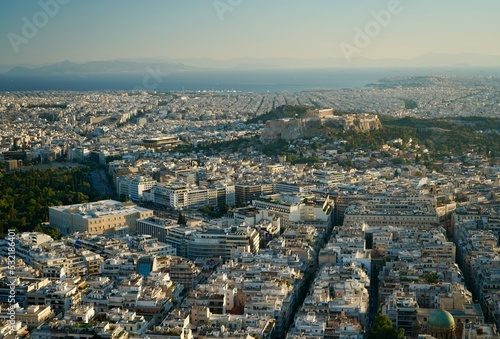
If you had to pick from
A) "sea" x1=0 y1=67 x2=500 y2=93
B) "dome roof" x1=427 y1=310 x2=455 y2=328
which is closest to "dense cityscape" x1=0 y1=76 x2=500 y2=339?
"dome roof" x1=427 y1=310 x2=455 y2=328

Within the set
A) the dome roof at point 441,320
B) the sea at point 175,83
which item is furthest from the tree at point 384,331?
the sea at point 175,83

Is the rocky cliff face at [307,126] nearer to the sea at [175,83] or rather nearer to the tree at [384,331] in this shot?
the tree at [384,331]

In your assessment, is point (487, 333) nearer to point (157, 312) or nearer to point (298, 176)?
point (157, 312)

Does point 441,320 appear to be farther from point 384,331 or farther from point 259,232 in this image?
point 259,232

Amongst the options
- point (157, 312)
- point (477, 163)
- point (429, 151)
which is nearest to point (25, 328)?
point (157, 312)

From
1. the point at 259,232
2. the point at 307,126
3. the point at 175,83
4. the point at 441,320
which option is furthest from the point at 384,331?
the point at 175,83

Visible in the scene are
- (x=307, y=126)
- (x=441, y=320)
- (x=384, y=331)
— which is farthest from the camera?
(x=307, y=126)
